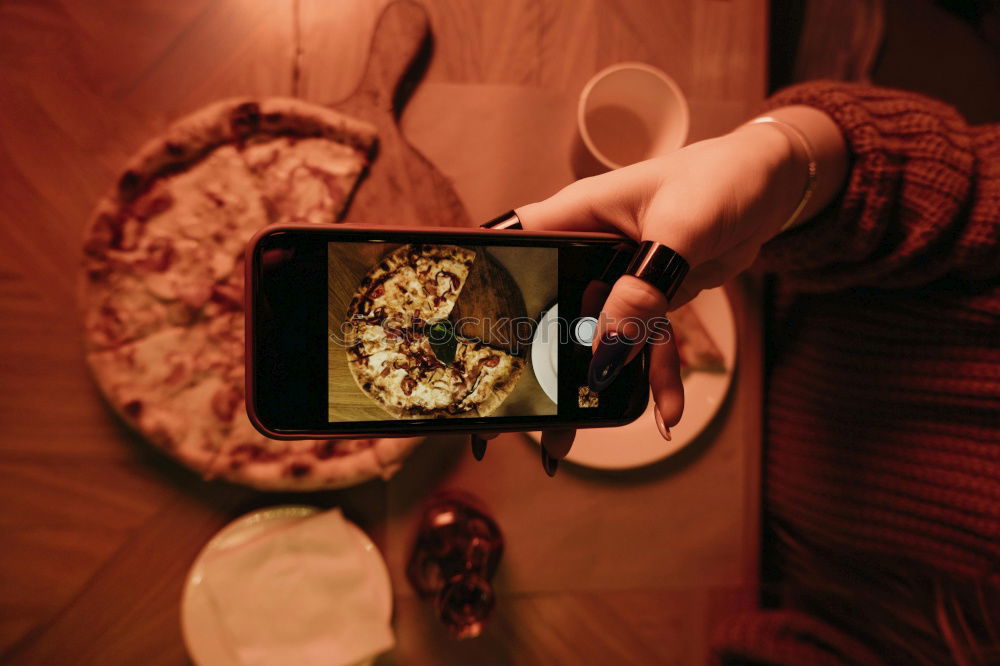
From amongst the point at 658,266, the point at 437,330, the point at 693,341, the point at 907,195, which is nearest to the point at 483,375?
the point at 437,330

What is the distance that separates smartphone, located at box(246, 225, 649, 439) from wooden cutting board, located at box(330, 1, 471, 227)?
0.80 ft

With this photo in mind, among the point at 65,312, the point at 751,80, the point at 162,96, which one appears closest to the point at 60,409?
the point at 65,312

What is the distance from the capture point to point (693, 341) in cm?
68

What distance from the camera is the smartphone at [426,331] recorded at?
408 mm

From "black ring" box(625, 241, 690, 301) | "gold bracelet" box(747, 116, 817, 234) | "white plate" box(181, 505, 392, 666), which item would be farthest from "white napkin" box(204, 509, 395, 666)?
"gold bracelet" box(747, 116, 817, 234)

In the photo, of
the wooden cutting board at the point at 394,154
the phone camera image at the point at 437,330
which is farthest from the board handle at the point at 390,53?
the phone camera image at the point at 437,330

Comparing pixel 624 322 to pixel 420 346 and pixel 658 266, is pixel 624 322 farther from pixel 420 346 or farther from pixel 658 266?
pixel 420 346

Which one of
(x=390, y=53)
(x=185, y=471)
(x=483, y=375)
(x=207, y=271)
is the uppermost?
(x=390, y=53)

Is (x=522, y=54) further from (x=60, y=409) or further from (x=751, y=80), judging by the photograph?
(x=60, y=409)

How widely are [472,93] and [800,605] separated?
33.9 inches

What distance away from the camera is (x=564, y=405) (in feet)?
1.48

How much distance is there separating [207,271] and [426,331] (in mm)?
357

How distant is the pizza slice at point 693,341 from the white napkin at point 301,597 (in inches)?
18.8

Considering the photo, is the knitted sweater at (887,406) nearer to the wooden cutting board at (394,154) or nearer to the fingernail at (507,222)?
the fingernail at (507,222)
